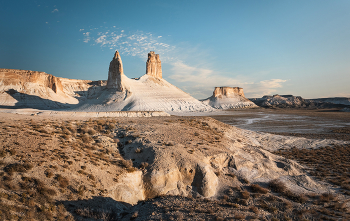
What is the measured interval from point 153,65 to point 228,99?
74.0m

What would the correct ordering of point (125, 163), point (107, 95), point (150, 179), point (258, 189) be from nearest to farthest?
point (150, 179)
point (258, 189)
point (125, 163)
point (107, 95)

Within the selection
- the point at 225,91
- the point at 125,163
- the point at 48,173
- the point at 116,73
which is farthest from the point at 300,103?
the point at 48,173

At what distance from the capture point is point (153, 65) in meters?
84.0

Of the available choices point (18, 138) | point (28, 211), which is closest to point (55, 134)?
point (18, 138)

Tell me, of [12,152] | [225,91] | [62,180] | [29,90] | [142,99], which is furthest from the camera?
[225,91]

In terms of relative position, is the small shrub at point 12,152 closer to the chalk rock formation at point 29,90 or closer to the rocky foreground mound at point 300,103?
the chalk rock formation at point 29,90

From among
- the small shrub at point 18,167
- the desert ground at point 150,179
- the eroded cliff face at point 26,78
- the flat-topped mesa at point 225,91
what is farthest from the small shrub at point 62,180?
the flat-topped mesa at point 225,91

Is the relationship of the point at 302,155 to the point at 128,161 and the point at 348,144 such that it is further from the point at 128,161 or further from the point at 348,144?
the point at 128,161

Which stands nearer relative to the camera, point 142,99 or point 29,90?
point 142,99

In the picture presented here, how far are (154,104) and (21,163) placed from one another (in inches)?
2118

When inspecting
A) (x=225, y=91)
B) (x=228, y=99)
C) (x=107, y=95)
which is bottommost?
(x=107, y=95)

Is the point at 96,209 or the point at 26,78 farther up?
the point at 26,78

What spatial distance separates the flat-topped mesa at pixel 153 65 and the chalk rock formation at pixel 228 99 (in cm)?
5449

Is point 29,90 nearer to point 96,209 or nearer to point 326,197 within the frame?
point 96,209
